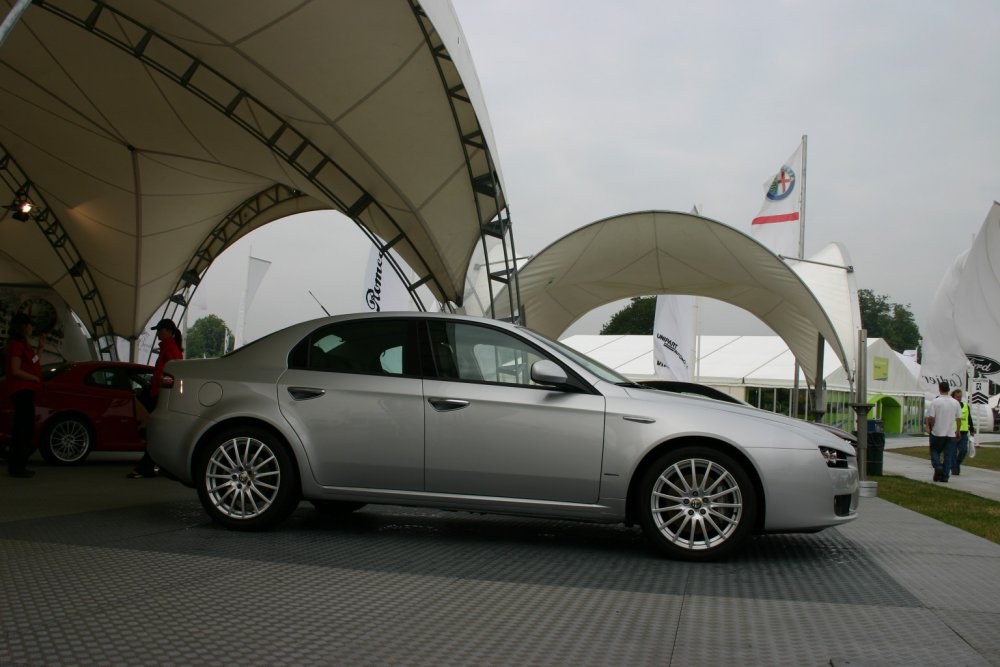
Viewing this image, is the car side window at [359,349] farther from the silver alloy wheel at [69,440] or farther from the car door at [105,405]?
the silver alloy wheel at [69,440]

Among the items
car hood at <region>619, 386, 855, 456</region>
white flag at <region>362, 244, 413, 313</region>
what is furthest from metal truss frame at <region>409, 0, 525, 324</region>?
white flag at <region>362, 244, 413, 313</region>

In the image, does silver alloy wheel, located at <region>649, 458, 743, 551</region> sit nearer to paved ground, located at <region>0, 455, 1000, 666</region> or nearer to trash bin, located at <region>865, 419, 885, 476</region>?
paved ground, located at <region>0, 455, 1000, 666</region>

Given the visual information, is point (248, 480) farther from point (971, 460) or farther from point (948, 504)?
point (971, 460)

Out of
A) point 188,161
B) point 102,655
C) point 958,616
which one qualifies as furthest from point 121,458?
point 958,616

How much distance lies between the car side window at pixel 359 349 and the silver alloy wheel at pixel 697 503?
1829mm

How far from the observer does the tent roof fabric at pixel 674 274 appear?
18.3 meters

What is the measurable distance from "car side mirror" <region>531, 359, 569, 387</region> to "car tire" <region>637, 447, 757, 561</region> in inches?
30.9

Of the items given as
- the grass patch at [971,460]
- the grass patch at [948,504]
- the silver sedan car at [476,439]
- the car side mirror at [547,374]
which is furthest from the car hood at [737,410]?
the grass patch at [971,460]

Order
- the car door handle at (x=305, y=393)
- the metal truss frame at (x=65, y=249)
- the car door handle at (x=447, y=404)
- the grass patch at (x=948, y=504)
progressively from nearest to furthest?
the car door handle at (x=447, y=404), the car door handle at (x=305, y=393), the grass patch at (x=948, y=504), the metal truss frame at (x=65, y=249)

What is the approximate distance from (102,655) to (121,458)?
1103 centimetres

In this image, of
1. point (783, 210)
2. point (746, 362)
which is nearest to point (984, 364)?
point (783, 210)

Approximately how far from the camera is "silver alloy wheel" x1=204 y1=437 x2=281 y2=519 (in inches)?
228

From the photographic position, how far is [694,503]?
17.4 feet

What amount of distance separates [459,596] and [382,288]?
60.7ft
